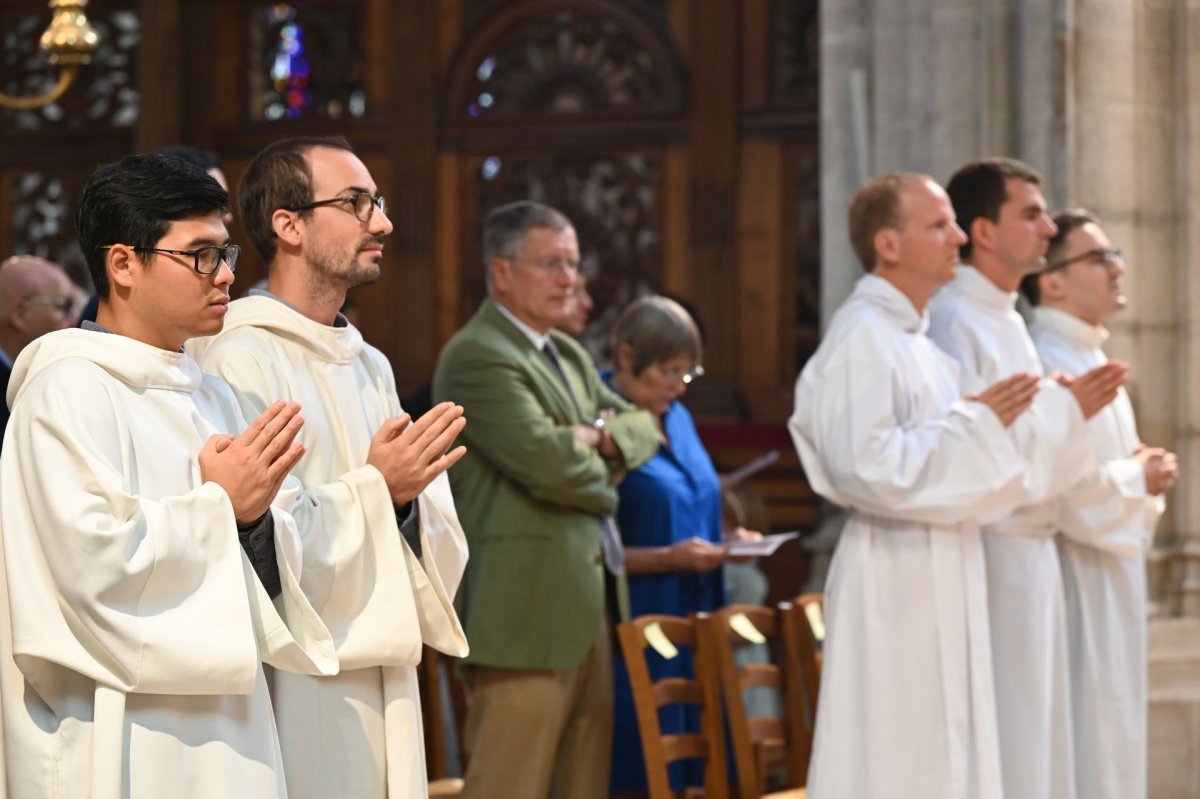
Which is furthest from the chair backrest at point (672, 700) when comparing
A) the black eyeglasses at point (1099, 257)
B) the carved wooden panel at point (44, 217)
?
the carved wooden panel at point (44, 217)

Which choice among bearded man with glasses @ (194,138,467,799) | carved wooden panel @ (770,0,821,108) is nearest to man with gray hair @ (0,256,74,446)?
bearded man with glasses @ (194,138,467,799)

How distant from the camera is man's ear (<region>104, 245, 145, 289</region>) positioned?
3143mm

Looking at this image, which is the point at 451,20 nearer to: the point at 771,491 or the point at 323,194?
the point at 771,491

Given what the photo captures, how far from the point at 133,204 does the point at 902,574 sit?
2445 mm

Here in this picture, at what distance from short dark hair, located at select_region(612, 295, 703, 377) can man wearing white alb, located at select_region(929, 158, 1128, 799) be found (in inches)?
32.4

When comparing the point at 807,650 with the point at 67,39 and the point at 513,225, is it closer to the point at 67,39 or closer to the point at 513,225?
the point at 513,225

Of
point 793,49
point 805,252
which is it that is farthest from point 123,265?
point 793,49

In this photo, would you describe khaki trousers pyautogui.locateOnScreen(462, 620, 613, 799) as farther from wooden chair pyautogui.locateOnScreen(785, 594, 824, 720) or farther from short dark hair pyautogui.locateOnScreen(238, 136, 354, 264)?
short dark hair pyautogui.locateOnScreen(238, 136, 354, 264)

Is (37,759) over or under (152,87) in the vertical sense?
under

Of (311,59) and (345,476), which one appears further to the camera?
(311,59)

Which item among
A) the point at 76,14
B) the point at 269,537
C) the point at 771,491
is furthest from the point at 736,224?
the point at 269,537

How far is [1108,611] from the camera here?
5383 millimetres

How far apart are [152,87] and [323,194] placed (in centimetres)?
506

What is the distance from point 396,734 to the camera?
11.6 ft
